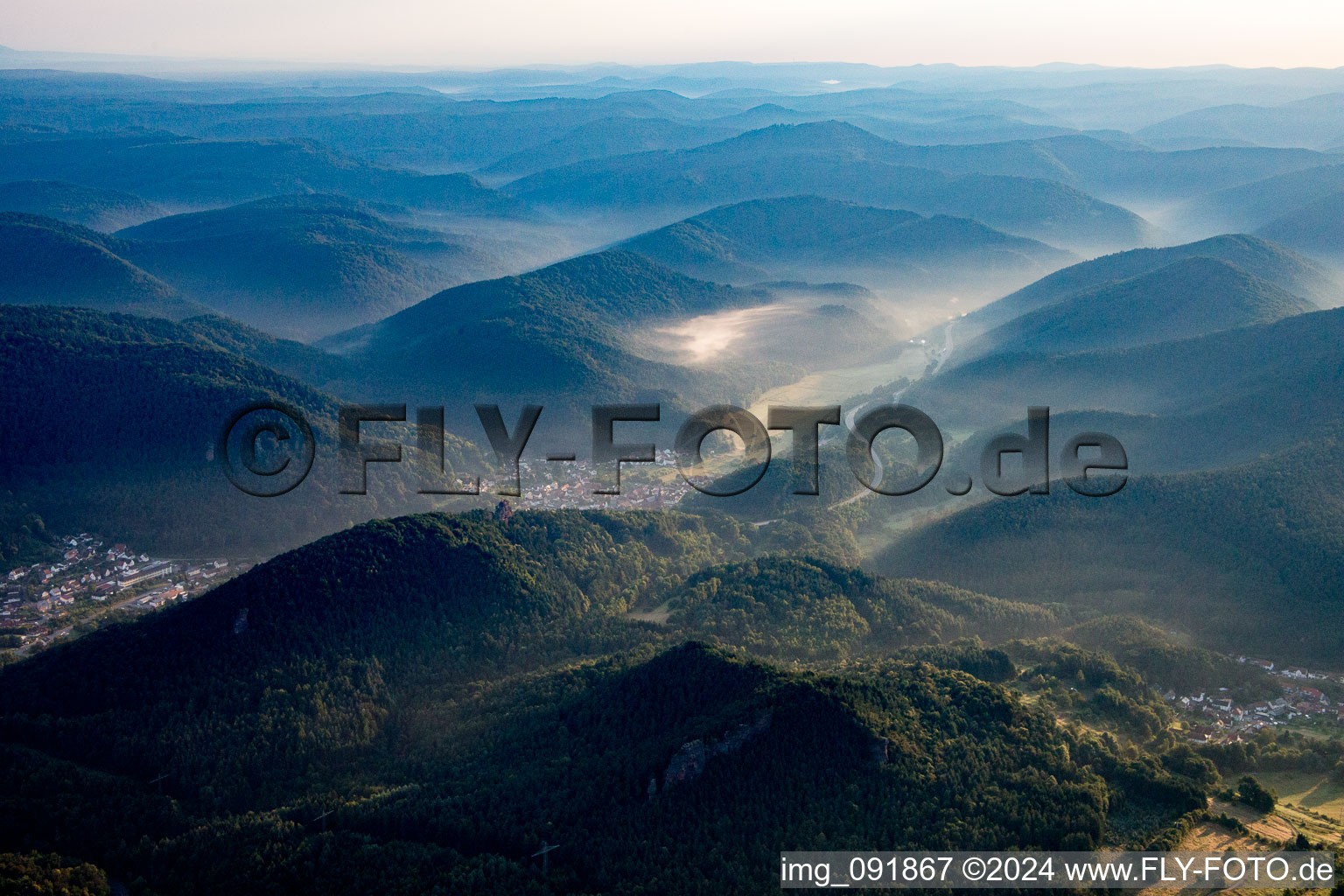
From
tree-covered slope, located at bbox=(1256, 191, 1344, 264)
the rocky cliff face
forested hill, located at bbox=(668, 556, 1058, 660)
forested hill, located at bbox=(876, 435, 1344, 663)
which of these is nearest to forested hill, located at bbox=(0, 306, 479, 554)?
forested hill, located at bbox=(668, 556, 1058, 660)

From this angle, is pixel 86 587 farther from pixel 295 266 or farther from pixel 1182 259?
pixel 1182 259

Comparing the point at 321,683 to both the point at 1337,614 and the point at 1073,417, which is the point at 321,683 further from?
the point at 1073,417

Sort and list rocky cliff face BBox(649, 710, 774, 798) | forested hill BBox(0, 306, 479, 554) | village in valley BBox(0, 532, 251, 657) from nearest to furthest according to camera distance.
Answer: rocky cliff face BBox(649, 710, 774, 798), village in valley BBox(0, 532, 251, 657), forested hill BBox(0, 306, 479, 554)

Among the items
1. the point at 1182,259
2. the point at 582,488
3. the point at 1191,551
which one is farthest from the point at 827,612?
the point at 1182,259

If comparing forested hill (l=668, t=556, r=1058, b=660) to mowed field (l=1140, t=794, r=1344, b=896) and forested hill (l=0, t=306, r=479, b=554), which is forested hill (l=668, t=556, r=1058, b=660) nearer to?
mowed field (l=1140, t=794, r=1344, b=896)

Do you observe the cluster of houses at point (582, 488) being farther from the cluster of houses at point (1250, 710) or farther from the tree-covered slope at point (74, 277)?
the tree-covered slope at point (74, 277)

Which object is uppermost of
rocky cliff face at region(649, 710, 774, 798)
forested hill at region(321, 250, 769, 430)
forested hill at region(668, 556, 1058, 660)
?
forested hill at region(321, 250, 769, 430)
